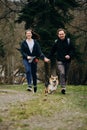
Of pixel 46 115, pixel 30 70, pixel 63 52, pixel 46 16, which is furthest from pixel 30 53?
pixel 46 16

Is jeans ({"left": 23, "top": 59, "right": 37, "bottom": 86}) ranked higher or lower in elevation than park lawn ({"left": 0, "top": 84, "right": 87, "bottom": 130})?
lower

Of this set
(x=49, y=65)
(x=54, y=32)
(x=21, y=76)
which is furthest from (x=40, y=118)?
(x=21, y=76)

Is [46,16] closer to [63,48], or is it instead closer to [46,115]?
[63,48]

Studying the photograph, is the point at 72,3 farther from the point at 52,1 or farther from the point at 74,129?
the point at 74,129

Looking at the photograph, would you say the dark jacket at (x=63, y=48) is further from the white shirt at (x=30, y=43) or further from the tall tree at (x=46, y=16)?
the tall tree at (x=46, y=16)

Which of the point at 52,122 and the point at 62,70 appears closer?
the point at 52,122

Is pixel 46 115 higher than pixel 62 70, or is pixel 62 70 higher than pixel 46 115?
pixel 46 115

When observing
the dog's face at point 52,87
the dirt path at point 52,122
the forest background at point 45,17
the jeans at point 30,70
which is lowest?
the forest background at point 45,17

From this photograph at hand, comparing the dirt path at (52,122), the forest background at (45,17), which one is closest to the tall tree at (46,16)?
the forest background at (45,17)

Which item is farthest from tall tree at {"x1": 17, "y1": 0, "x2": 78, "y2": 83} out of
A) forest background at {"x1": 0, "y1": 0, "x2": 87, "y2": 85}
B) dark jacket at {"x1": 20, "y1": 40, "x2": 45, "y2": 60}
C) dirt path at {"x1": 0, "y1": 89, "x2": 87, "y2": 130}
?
dirt path at {"x1": 0, "y1": 89, "x2": 87, "y2": 130}

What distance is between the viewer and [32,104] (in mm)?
12039

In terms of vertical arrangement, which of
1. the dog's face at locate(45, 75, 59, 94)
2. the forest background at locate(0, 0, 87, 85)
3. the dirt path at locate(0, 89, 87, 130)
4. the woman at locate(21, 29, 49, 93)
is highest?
the dirt path at locate(0, 89, 87, 130)

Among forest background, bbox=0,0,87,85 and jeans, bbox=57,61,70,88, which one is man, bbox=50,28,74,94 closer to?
jeans, bbox=57,61,70,88

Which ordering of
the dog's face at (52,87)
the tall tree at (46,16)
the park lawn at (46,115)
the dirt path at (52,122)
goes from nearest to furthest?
1. the dirt path at (52,122)
2. the park lawn at (46,115)
3. the dog's face at (52,87)
4. the tall tree at (46,16)
